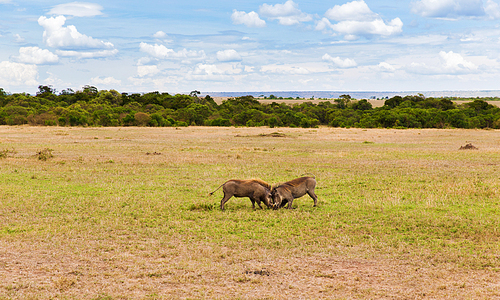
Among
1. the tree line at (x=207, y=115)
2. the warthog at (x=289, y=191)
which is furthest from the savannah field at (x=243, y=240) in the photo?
the tree line at (x=207, y=115)

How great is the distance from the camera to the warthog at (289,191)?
11.7 metres

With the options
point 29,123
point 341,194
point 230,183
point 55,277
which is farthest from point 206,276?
point 29,123

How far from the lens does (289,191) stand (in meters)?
11.8

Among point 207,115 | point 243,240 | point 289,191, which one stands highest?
point 207,115

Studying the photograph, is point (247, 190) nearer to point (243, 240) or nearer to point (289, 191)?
point (289, 191)

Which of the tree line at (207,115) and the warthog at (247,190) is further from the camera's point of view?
the tree line at (207,115)

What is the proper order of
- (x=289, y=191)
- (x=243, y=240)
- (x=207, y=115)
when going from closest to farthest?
(x=243, y=240) → (x=289, y=191) → (x=207, y=115)

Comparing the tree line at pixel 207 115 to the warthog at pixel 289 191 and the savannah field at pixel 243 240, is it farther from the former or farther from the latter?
the warthog at pixel 289 191

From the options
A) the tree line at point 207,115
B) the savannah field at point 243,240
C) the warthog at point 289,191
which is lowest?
the savannah field at point 243,240

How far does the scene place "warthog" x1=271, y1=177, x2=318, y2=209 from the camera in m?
11.7

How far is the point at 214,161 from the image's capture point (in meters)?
23.4

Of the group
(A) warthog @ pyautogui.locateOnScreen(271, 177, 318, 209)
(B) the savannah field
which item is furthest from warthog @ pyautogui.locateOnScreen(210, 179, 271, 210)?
(B) the savannah field

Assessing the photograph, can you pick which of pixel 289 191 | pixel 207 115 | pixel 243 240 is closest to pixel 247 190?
pixel 289 191

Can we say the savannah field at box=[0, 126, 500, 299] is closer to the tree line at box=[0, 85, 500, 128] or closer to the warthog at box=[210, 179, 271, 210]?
the warthog at box=[210, 179, 271, 210]
